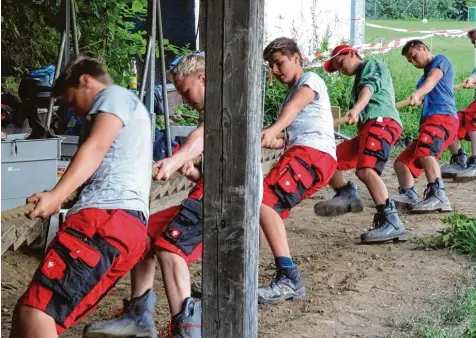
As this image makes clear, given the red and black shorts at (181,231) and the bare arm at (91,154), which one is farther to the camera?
the red and black shorts at (181,231)

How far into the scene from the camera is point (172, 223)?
5051mm

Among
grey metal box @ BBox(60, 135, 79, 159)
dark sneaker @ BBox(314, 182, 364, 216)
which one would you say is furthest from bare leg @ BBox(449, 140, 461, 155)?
grey metal box @ BBox(60, 135, 79, 159)

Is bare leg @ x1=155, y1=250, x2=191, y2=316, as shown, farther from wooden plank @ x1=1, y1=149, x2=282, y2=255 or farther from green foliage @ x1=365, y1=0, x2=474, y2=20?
green foliage @ x1=365, y1=0, x2=474, y2=20

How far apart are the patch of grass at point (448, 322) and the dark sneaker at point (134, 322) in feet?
4.53

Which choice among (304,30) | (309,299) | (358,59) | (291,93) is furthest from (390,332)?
(304,30)

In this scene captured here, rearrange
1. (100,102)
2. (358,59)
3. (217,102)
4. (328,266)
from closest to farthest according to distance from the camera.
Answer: (217,102) → (100,102) → (328,266) → (358,59)

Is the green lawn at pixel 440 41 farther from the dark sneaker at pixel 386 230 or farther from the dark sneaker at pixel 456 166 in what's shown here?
the dark sneaker at pixel 386 230

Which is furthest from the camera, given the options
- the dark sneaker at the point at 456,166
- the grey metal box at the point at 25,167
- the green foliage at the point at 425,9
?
the green foliage at the point at 425,9

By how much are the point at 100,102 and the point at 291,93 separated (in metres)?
2.42

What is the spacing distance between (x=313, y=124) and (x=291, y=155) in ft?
0.97

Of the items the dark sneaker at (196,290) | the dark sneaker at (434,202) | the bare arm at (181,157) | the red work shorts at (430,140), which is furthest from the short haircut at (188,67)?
the red work shorts at (430,140)

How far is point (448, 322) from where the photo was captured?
559cm

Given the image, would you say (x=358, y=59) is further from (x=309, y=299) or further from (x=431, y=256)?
(x=309, y=299)

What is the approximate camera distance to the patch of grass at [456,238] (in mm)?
7379
